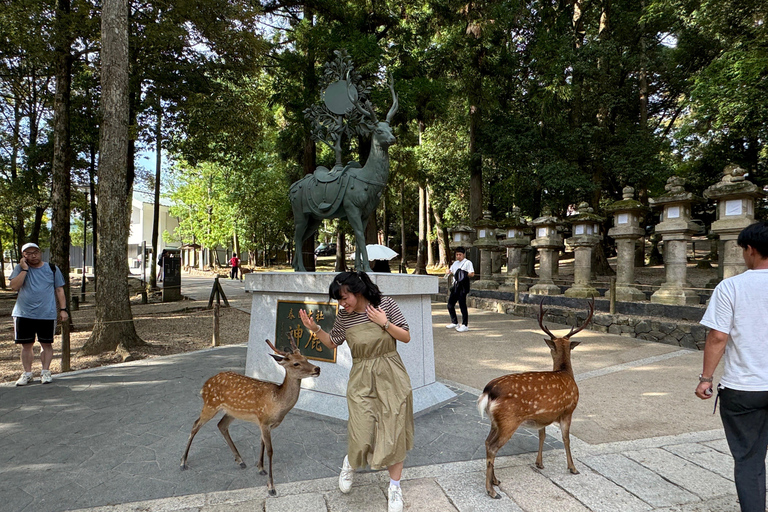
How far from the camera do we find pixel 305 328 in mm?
4426

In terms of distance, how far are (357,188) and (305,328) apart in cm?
182

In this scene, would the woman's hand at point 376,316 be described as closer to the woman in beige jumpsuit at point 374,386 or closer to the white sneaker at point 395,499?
the woman in beige jumpsuit at point 374,386

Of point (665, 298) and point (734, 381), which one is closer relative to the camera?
point (734, 381)

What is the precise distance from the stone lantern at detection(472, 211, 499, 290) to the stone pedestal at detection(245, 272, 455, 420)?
10078 mm

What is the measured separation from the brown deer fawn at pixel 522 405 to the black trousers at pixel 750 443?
3.02 feet

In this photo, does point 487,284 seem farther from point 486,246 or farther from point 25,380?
point 25,380

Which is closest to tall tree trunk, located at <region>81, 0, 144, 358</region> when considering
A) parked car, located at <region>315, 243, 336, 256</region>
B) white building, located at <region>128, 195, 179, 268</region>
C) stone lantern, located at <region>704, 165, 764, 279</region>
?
stone lantern, located at <region>704, 165, 764, 279</region>

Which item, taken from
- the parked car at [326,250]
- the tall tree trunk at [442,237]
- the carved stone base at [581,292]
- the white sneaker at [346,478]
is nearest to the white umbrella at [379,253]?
the carved stone base at [581,292]

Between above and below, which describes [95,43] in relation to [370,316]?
above

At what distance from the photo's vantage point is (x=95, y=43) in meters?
8.86

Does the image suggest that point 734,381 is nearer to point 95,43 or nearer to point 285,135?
point 95,43

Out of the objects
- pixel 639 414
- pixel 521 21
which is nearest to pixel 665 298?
pixel 639 414

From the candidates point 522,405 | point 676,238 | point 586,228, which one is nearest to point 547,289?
point 586,228

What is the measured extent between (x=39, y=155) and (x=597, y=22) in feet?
68.9
